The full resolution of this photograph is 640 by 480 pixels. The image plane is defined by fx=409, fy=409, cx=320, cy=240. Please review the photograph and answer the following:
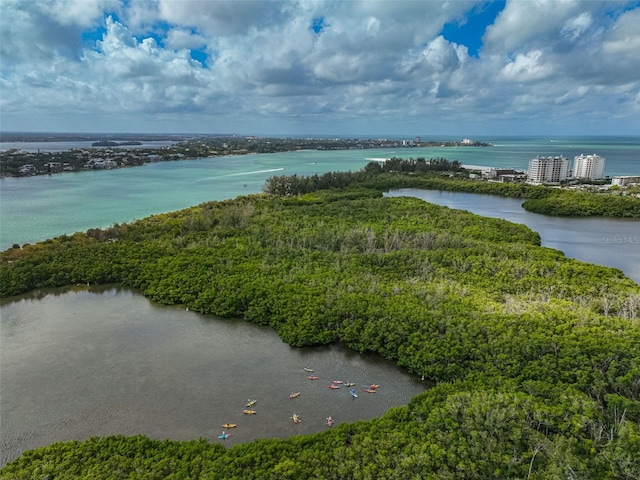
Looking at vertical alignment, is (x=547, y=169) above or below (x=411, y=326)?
above

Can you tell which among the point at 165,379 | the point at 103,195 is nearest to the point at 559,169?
the point at 103,195

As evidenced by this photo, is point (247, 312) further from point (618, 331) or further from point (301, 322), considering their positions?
point (618, 331)

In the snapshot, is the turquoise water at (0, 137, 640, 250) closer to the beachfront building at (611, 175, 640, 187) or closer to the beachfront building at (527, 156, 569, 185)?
the beachfront building at (527, 156, 569, 185)

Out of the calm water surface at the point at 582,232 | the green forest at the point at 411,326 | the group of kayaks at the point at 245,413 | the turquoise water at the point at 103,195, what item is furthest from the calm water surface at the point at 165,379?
the calm water surface at the point at 582,232

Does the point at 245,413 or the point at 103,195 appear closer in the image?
the point at 245,413

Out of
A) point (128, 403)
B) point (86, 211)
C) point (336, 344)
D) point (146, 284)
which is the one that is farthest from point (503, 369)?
point (86, 211)

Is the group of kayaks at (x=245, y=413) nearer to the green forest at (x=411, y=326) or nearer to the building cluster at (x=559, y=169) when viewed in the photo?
the green forest at (x=411, y=326)

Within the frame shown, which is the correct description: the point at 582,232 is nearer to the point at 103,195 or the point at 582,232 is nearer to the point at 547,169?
the point at 547,169
